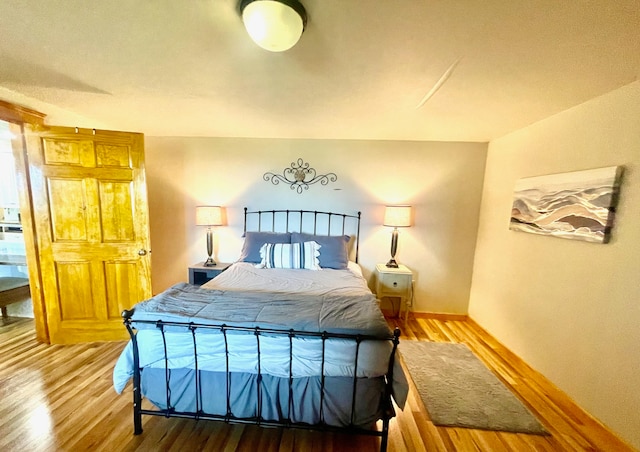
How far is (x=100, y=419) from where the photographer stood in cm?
161

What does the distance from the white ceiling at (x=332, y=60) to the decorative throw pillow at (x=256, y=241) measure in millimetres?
1321

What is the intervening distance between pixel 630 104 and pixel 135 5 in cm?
286

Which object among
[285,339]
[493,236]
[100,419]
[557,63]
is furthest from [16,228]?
[493,236]

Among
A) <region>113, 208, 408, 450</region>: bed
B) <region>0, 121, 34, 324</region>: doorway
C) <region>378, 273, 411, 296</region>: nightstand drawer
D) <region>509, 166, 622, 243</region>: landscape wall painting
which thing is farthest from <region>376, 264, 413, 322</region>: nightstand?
<region>0, 121, 34, 324</region>: doorway

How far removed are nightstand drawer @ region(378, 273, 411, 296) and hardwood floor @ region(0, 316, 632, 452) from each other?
44.9 inches

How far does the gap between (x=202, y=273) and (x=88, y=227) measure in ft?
3.84

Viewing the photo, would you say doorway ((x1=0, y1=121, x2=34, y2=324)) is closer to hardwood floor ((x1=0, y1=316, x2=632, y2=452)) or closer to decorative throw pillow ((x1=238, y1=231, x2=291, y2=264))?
hardwood floor ((x1=0, y1=316, x2=632, y2=452))

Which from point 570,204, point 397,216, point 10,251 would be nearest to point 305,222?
point 397,216

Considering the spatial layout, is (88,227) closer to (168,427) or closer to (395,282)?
(168,427)

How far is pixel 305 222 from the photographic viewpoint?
10.8ft

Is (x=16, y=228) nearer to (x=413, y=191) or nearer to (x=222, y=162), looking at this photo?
(x=222, y=162)

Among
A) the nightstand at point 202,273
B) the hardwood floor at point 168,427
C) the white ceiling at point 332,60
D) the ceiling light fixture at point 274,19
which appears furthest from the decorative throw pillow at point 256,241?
the ceiling light fixture at point 274,19

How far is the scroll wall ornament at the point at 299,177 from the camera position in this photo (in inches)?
126

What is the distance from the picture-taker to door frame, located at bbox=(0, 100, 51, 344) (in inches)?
84.9
